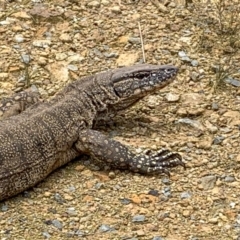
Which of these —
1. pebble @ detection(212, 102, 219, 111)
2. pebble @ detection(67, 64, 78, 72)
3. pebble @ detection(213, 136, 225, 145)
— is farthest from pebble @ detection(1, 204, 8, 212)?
pebble @ detection(212, 102, 219, 111)

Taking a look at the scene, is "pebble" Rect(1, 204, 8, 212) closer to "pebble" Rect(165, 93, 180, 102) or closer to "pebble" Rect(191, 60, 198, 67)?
"pebble" Rect(165, 93, 180, 102)

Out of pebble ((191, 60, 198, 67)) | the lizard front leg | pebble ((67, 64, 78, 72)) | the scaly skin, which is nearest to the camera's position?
the scaly skin

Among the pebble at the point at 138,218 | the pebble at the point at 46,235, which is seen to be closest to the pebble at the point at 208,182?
the pebble at the point at 138,218

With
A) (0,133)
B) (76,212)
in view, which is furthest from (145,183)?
(0,133)

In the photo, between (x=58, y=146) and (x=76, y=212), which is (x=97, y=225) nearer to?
(x=76, y=212)

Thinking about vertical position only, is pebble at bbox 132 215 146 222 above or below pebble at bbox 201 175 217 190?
above

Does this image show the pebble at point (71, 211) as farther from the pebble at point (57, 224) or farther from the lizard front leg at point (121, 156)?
the lizard front leg at point (121, 156)

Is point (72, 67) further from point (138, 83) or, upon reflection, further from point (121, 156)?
point (121, 156)
